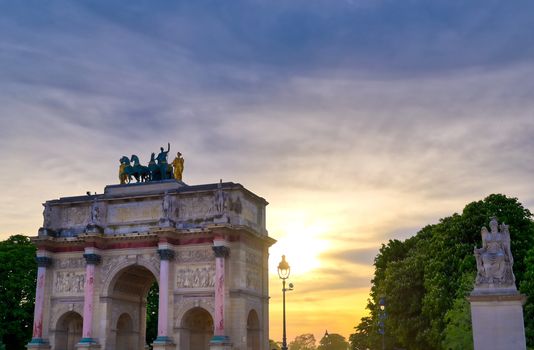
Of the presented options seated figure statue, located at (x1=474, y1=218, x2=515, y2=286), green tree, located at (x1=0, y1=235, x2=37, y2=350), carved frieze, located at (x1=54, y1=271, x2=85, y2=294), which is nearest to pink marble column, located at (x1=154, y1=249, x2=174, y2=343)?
carved frieze, located at (x1=54, y1=271, x2=85, y2=294)

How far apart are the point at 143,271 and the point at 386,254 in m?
21.9

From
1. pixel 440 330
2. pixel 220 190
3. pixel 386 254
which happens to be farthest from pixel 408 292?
pixel 220 190

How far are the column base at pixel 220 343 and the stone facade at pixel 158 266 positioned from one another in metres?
0.06

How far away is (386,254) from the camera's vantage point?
5969 cm

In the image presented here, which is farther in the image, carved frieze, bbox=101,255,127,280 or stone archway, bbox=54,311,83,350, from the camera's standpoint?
stone archway, bbox=54,311,83,350

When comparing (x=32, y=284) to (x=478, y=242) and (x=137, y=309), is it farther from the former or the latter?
(x=478, y=242)

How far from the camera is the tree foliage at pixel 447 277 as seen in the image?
1446 inches

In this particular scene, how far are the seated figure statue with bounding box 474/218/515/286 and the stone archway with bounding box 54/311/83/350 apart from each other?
33681mm

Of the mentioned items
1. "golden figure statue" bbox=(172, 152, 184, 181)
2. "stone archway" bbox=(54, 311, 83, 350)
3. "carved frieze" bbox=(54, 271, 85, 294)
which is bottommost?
"stone archway" bbox=(54, 311, 83, 350)

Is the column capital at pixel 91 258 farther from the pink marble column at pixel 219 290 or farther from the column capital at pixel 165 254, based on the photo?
the pink marble column at pixel 219 290

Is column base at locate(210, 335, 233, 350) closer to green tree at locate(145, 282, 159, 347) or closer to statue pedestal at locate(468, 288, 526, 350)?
green tree at locate(145, 282, 159, 347)

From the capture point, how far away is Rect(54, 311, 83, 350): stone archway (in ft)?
157

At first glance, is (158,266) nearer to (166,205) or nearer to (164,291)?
(164,291)

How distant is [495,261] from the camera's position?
A: 22344 millimetres
